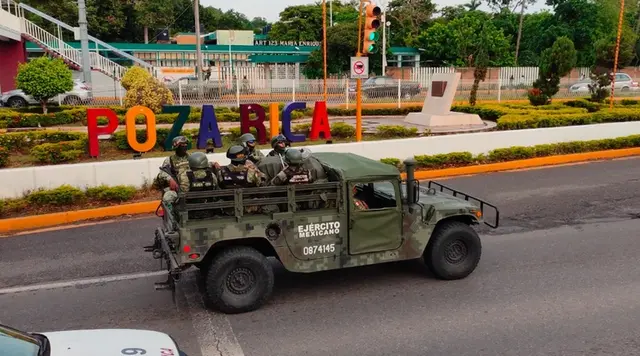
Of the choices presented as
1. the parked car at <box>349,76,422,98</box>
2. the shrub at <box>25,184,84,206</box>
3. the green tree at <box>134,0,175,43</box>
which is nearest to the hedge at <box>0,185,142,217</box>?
the shrub at <box>25,184,84,206</box>

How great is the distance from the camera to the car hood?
360cm

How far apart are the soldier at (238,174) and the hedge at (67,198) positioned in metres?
5.16

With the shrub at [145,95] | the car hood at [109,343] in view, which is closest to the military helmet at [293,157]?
the car hood at [109,343]

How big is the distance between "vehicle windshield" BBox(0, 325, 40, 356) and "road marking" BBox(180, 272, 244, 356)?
1.92 m

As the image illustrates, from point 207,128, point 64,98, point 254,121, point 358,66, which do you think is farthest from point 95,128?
point 64,98

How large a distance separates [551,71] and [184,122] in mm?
17048

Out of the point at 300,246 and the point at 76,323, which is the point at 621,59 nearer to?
the point at 300,246

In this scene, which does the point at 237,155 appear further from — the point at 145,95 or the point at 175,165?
the point at 145,95

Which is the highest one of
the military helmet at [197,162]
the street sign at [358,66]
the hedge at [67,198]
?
the street sign at [358,66]

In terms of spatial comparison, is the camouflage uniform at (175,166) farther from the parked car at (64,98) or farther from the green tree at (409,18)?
the green tree at (409,18)

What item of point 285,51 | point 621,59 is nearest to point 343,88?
point 621,59

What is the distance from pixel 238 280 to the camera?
6242mm

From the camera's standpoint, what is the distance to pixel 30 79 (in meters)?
21.0

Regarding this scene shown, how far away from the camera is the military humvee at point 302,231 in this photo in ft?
19.9
